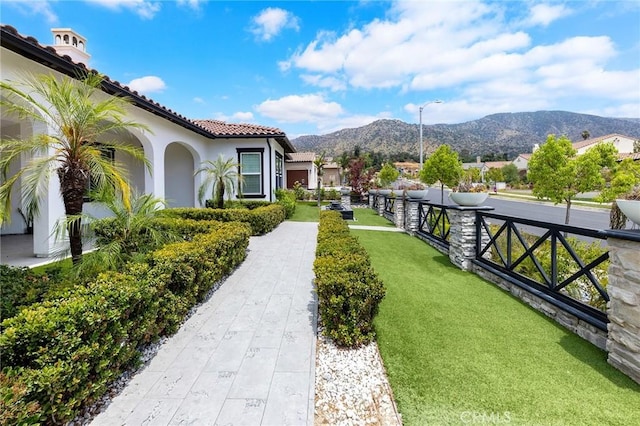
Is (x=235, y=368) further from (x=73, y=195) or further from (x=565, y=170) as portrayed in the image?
(x=565, y=170)

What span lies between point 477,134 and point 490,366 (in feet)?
442

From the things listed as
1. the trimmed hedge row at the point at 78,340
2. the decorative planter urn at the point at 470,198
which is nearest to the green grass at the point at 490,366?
the decorative planter urn at the point at 470,198

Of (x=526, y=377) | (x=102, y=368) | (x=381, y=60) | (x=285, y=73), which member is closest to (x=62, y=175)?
(x=102, y=368)

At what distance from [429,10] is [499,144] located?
401 ft

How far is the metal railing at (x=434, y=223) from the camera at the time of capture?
27.8 feet

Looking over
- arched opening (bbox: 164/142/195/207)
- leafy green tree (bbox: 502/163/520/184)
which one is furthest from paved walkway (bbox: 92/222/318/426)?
leafy green tree (bbox: 502/163/520/184)

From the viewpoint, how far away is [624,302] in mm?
2943

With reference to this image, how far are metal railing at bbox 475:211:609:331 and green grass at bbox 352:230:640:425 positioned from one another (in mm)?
336

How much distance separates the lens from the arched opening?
1347cm

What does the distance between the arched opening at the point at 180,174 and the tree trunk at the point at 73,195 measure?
32.7ft

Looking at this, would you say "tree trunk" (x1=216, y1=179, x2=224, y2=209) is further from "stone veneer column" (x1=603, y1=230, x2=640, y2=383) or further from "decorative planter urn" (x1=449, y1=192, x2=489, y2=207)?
"stone veneer column" (x1=603, y1=230, x2=640, y2=383)

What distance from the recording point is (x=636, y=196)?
3076 millimetres


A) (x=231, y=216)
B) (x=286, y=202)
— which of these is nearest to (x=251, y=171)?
(x=286, y=202)

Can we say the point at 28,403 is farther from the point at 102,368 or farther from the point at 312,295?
the point at 312,295
